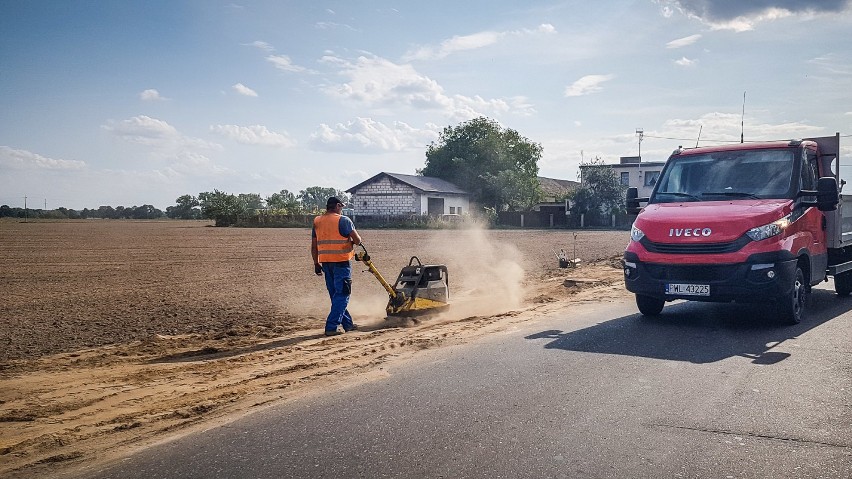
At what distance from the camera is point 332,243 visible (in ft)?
30.5

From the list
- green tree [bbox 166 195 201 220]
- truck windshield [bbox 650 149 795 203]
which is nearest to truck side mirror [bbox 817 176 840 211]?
truck windshield [bbox 650 149 795 203]

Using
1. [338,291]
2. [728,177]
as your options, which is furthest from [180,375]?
[728,177]

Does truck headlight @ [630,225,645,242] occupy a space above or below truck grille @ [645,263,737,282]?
above

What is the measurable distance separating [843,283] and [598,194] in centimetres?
4524

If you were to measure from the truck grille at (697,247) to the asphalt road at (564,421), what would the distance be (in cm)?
127

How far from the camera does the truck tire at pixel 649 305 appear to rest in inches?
377

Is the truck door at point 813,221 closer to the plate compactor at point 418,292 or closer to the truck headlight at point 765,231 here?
the truck headlight at point 765,231

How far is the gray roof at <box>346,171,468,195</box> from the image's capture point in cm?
5917

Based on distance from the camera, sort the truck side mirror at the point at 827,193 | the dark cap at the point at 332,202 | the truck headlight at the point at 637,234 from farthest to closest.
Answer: the dark cap at the point at 332,202 → the truck headlight at the point at 637,234 → the truck side mirror at the point at 827,193

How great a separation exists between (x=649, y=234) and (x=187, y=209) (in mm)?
126863

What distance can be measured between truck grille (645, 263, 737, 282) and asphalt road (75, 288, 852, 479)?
100 centimetres

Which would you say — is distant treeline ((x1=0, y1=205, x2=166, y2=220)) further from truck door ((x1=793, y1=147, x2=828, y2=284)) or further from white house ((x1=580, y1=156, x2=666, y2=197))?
truck door ((x1=793, y1=147, x2=828, y2=284))

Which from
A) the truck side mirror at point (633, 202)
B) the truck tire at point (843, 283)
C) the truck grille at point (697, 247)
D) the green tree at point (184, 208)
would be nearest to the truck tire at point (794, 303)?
the truck grille at point (697, 247)

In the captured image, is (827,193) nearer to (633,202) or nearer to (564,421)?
(633,202)
